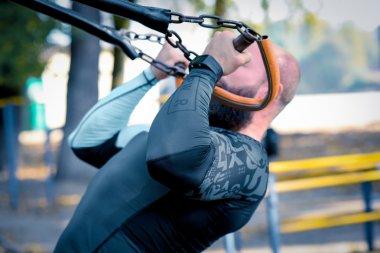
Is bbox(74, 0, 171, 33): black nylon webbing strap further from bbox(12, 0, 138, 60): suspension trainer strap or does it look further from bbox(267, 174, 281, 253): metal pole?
bbox(267, 174, 281, 253): metal pole

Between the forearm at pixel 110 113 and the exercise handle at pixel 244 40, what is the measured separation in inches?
18.2

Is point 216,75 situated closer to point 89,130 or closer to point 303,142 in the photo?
point 89,130

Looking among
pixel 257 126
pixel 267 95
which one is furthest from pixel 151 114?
pixel 267 95

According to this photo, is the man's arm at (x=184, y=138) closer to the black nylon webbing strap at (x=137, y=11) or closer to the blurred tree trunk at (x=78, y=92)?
the black nylon webbing strap at (x=137, y=11)

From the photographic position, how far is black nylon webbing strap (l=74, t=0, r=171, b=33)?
4.97ft

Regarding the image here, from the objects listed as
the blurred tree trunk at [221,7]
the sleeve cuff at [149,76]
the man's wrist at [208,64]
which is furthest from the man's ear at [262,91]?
the blurred tree trunk at [221,7]

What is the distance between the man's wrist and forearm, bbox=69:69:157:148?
1.37 ft

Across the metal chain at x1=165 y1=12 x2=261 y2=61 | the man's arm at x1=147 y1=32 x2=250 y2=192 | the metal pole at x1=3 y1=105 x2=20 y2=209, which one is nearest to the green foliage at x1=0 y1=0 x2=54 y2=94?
the metal pole at x1=3 y1=105 x2=20 y2=209

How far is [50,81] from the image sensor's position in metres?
19.1

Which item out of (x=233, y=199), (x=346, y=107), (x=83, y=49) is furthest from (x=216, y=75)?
(x=346, y=107)

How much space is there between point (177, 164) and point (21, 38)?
7268 mm

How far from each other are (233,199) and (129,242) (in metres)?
0.32

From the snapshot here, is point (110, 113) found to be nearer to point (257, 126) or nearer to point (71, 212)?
point (257, 126)

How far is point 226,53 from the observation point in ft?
5.07
